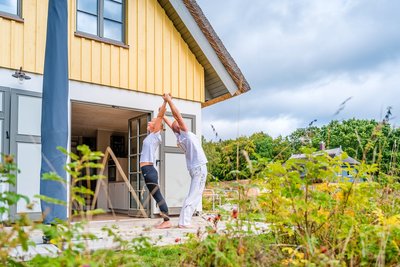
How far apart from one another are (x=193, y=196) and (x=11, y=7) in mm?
3869

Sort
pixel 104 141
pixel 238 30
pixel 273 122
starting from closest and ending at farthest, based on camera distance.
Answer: pixel 273 122, pixel 104 141, pixel 238 30

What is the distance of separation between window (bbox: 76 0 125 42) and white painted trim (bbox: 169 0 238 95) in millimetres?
1005

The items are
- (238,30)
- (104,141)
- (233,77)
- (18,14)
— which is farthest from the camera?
(238,30)

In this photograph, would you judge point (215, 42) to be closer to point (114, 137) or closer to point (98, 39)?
point (98, 39)

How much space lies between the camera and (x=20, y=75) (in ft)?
18.9

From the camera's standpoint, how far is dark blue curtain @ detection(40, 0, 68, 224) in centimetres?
424

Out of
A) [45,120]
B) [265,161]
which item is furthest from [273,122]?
[45,120]

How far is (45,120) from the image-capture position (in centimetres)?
442

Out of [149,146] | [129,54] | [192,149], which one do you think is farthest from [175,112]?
[129,54]

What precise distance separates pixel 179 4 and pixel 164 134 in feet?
7.94

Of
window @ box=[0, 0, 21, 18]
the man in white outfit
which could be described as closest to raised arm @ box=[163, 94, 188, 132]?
the man in white outfit

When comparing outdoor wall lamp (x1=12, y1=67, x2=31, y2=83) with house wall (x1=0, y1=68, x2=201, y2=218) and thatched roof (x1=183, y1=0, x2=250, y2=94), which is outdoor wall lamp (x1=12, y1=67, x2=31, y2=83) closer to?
house wall (x1=0, y1=68, x2=201, y2=218)

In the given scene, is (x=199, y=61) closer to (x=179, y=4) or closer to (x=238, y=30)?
(x=179, y=4)

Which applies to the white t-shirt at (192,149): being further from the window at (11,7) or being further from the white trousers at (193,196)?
the window at (11,7)
